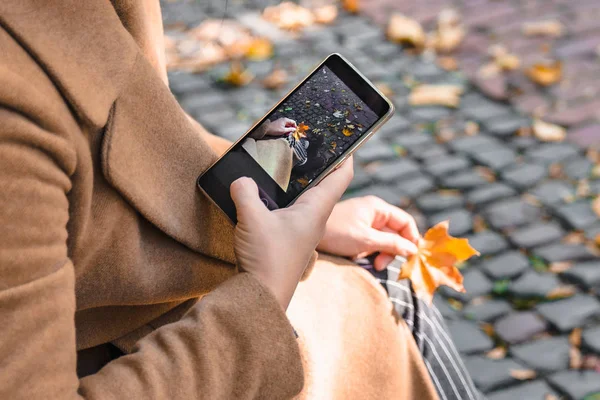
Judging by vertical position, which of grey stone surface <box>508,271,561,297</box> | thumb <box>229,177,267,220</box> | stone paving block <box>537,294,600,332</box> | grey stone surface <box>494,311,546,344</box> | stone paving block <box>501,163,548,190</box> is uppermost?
thumb <box>229,177,267,220</box>

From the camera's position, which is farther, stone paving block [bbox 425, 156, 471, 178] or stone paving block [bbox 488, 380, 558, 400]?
stone paving block [bbox 425, 156, 471, 178]

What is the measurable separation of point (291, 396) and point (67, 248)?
0.47 m

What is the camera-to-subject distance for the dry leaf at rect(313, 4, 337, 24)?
435cm

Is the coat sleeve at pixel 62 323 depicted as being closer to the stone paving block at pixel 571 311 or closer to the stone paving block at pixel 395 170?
the stone paving block at pixel 571 311

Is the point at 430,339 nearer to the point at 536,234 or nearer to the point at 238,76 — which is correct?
the point at 536,234

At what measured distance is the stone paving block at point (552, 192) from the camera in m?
3.17

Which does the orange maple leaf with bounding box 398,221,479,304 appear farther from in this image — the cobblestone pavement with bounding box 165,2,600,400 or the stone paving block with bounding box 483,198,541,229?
the stone paving block with bounding box 483,198,541,229

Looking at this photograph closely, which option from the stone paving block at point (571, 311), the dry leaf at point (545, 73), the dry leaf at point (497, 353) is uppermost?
the dry leaf at point (545, 73)

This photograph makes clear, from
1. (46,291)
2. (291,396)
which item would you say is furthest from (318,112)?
(46,291)

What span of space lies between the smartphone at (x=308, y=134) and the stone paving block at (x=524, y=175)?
192cm

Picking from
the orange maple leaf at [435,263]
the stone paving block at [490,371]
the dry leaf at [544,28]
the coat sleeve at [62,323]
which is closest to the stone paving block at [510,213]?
the stone paving block at [490,371]

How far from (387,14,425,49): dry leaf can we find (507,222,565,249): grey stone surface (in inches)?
57.7

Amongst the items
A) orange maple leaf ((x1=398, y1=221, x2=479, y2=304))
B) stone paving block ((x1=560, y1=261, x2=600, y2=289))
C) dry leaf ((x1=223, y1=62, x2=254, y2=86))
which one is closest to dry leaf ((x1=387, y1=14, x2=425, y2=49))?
dry leaf ((x1=223, y1=62, x2=254, y2=86))

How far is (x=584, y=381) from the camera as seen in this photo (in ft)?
8.07
